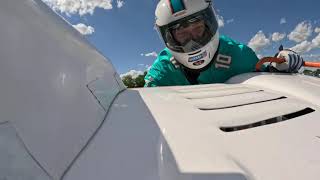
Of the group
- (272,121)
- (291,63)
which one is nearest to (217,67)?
(291,63)

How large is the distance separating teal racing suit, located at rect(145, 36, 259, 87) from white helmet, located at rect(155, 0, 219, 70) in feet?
0.38

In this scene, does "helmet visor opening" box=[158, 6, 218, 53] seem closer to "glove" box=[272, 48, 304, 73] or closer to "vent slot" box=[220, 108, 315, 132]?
"glove" box=[272, 48, 304, 73]

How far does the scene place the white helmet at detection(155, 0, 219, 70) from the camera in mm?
2883

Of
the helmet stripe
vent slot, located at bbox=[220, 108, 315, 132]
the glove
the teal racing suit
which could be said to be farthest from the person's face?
vent slot, located at bbox=[220, 108, 315, 132]

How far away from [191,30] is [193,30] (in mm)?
20

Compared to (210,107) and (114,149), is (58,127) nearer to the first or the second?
(114,149)

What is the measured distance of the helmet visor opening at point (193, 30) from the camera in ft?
9.48

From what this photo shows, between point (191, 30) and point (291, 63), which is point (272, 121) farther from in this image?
point (191, 30)

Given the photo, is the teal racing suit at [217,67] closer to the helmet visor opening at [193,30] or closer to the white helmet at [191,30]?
the white helmet at [191,30]

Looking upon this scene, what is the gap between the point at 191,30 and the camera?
9.61 ft

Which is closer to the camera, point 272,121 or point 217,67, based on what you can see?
point 272,121

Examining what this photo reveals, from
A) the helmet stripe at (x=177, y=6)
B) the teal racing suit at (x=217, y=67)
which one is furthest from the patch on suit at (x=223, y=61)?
the helmet stripe at (x=177, y=6)

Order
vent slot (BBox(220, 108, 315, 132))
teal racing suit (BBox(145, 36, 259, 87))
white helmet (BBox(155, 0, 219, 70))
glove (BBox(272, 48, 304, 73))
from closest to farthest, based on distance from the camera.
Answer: vent slot (BBox(220, 108, 315, 132)) < glove (BBox(272, 48, 304, 73)) < white helmet (BBox(155, 0, 219, 70)) < teal racing suit (BBox(145, 36, 259, 87))

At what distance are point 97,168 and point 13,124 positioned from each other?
0.20 meters
